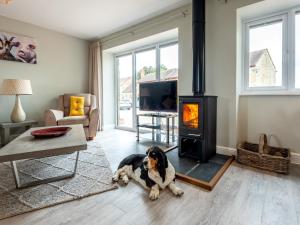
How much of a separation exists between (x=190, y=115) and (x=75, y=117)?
2370mm

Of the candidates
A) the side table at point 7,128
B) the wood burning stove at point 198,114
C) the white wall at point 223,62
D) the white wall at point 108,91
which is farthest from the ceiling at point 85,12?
the side table at point 7,128

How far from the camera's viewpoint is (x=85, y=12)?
127 inches

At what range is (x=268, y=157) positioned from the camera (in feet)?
6.93

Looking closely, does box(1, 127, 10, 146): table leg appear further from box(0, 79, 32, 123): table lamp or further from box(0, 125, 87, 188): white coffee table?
box(0, 125, 87, 188): white coffee table

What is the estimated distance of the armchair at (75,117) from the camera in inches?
132

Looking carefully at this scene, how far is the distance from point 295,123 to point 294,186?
3.16 feet

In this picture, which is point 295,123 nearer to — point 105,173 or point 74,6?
point 105,173

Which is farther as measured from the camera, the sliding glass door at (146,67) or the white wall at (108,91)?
the white wall at (108,91)

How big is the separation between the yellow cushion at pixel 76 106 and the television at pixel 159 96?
1395 mm

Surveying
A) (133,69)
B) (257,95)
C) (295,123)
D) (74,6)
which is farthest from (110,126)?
(295,123)

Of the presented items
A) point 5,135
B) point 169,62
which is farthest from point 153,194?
point 5,135

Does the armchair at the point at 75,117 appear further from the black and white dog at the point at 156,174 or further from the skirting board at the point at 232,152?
the skirting board at the point at 232,152

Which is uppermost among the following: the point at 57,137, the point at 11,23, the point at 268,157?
the point at 11,23

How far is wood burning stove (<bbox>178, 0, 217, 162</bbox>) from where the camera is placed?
231 cm
